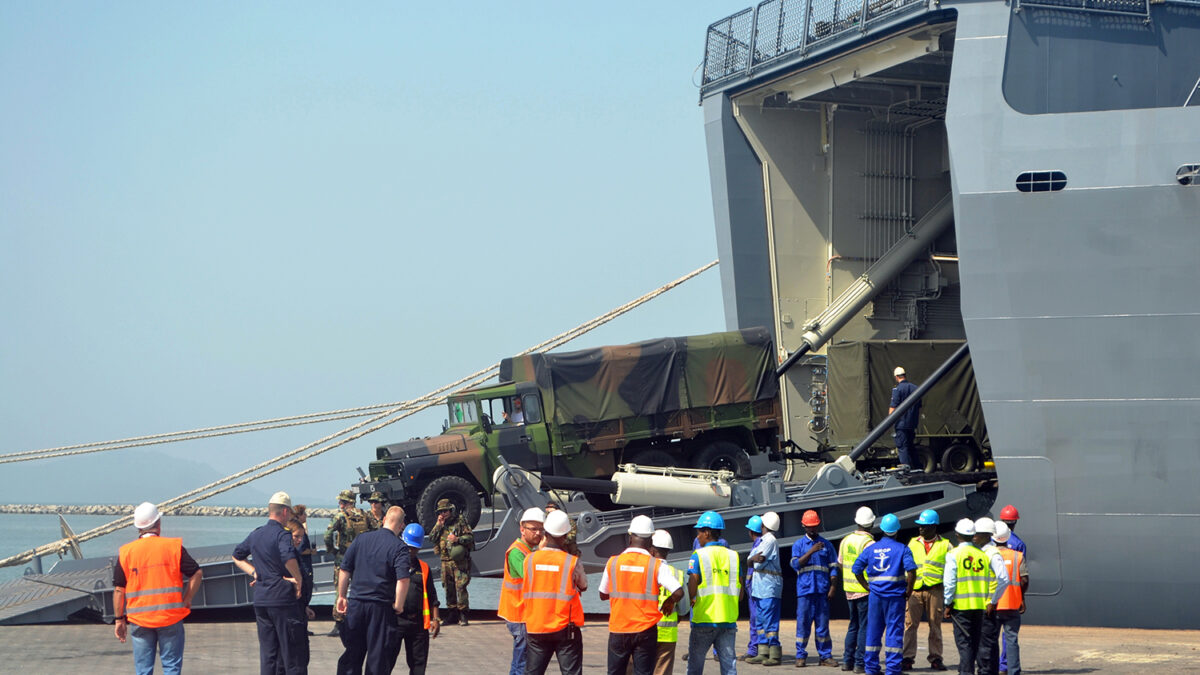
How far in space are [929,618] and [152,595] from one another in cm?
661

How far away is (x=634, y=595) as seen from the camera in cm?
733

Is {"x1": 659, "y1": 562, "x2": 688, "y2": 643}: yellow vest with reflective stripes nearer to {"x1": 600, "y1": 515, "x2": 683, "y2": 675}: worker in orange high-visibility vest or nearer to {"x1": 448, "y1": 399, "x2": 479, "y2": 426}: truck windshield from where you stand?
{"x1": 600, "y1": 515, "x2": 683, "y2": 675}: worker in orange high-visibility vest

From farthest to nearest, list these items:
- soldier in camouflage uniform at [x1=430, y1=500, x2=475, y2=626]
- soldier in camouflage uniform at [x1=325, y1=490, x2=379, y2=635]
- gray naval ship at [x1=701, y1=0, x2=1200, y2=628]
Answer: soldier in camouflage uniform at [x1=430, y1=500, x2=475, y2=626] → gray naval ship at [x1=701, y1=0, x2=1200, y2=628] → soldier in camouflage uniform at [x1=325, y1=490, x2=379, y2=635]

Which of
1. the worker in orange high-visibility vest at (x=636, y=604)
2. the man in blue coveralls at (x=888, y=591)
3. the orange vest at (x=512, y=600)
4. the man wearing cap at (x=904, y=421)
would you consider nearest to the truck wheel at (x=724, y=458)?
the man wearing cap at (x=904, y=421)

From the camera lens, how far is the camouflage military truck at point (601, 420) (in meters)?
16.7

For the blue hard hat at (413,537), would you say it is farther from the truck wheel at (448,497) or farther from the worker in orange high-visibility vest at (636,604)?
the truck wheel at (448,497)

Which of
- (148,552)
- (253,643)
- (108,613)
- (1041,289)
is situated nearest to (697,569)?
(148,552)

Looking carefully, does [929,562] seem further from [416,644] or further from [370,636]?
[370,636]

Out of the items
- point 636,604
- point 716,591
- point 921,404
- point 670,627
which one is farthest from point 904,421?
point 636,604

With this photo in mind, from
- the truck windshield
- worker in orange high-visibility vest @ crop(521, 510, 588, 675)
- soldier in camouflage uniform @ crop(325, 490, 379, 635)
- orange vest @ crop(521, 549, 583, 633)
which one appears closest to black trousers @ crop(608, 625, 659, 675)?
worker in orange high-visibility vest @ crop(521, 510, 588, 675)

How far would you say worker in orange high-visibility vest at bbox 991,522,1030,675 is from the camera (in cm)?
938

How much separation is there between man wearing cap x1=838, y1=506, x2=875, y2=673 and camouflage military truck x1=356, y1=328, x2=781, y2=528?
271 inches

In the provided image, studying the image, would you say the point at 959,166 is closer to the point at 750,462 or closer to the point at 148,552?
the point at 750,462

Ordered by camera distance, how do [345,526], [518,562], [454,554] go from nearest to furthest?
[518,562], [345,526], [454,554]
